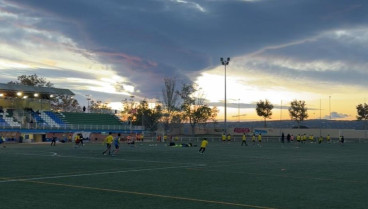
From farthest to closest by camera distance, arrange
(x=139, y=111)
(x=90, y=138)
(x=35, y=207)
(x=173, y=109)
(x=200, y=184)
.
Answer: (x=139, y=111) < (x=173, y=109) < (x=90, y=138) < (x=200, y=184) < (x=35, y=207)

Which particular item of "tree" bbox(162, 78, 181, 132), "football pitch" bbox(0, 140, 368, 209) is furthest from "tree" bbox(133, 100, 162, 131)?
"football pitch" bbox(0, 140, 368, 209)

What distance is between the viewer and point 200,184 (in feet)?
54.2

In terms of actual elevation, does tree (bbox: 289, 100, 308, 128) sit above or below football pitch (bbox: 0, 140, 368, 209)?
above

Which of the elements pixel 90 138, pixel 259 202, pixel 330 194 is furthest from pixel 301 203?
pixel 90 138

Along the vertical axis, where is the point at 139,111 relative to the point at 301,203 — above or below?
above

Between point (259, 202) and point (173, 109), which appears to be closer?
point (259, 202)

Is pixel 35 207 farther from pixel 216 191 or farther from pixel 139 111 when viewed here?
pixel 139 111

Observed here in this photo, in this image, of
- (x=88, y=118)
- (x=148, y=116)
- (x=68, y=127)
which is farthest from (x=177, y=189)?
(x=148, y=116)

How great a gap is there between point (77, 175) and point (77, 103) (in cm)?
12519

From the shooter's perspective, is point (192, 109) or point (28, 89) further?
point (192, 109)

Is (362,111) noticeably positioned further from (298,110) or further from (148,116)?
(148,116)

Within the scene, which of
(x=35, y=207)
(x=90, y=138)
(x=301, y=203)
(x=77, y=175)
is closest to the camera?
(x=35, y=207)

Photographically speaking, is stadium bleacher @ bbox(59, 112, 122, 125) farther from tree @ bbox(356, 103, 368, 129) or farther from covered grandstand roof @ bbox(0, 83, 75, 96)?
tree @ bbox(356, 103, 368, 129)

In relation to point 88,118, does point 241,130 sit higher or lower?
lower
